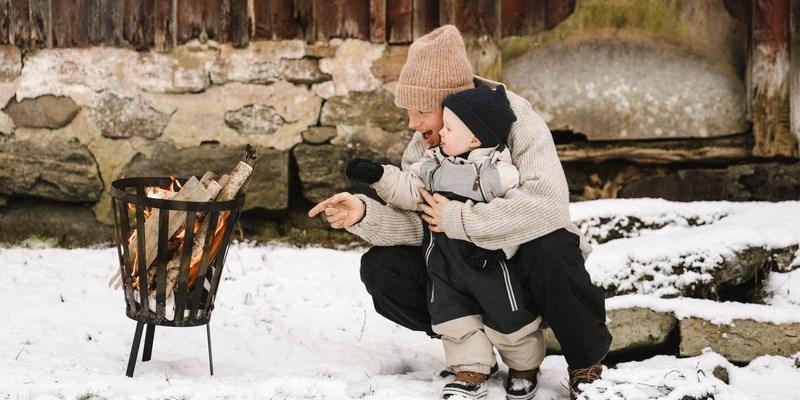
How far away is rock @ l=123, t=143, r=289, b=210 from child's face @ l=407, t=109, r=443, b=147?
7.62 feet

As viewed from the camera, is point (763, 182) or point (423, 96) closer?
point (423, 96)

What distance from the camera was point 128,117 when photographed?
5387mm

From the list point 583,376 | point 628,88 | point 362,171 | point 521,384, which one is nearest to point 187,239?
point 362,171

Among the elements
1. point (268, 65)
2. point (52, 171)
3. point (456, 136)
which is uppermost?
point (268, 65)

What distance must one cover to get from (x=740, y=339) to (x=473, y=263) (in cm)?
131

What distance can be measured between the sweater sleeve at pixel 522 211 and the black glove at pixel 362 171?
10.6 inches

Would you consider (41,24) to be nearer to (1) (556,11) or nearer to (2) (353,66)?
(2) (353,66)

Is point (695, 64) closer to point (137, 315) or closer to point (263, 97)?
point (263, 97)

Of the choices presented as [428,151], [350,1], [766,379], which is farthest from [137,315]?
[350,1]

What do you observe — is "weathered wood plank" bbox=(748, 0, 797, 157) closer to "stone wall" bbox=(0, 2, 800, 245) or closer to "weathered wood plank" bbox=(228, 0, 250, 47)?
"stone wall" bbox=(0, 2, 800, 245)

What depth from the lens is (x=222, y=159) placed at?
5363 mm

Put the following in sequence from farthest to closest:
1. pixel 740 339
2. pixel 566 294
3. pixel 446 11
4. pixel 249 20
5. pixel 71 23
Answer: pixel 71 23, pixel 249 20, pixel 446 11, pixel 740 339, pixel 566 294

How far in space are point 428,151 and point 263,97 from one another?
240 cm

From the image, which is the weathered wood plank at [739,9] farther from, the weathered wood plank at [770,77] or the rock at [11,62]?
the rock at [11,62]
